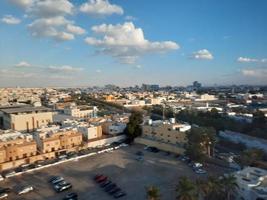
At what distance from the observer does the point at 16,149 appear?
76.5 feet

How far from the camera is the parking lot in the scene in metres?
17.1

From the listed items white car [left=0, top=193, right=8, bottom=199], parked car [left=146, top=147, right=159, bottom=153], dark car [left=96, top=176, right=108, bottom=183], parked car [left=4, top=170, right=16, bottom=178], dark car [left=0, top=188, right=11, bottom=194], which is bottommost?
white car [left=0, top=193, right=8, bottom=199]

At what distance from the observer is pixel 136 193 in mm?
16875

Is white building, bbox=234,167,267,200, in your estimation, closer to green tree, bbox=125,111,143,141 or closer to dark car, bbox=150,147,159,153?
dark car, bbox=150,147,159,153

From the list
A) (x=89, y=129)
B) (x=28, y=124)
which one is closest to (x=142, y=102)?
(x=28, y=124)

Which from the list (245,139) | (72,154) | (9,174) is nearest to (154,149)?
(72,154)

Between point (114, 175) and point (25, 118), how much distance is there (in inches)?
777

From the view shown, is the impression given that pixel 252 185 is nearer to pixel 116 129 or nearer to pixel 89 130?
pixel 89 130

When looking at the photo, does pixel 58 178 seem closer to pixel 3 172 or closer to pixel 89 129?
pixel 3 172

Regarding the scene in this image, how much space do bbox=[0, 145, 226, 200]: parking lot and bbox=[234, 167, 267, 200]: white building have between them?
3.56 metres

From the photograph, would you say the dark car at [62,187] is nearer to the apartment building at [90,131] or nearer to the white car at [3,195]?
the white car at [3,195]

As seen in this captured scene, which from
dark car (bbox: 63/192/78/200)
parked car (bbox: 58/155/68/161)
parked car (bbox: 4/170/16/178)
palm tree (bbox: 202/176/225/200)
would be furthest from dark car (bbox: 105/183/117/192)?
parked car (bbox: 4/170/16/178)

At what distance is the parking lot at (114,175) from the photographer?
17.1 meters

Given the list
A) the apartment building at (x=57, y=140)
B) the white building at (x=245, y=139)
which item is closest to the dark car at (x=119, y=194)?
the apartment building at (x=57, y=140)
